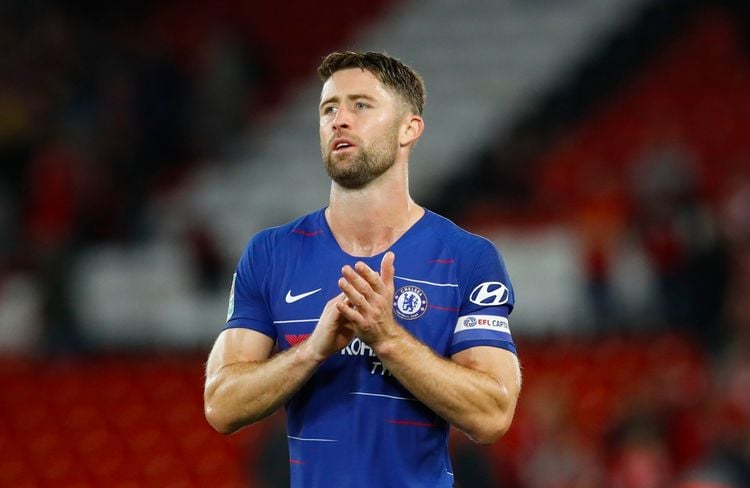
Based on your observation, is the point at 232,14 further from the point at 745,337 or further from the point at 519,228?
the point at 745,337

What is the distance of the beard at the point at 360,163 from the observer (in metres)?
3.99

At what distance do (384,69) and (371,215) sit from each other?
443mm

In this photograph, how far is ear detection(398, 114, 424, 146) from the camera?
13.5 feet

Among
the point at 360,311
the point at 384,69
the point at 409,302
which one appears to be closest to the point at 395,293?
the point at 409,302

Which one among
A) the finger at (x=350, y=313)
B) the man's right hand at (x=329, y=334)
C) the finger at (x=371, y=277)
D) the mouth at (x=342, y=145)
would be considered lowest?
the man's right hand at (x=329, y=334)

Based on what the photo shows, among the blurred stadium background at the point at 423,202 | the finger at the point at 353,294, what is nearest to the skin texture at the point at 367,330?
the finger at the point at 353,294

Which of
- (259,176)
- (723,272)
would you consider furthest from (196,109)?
(723,272)

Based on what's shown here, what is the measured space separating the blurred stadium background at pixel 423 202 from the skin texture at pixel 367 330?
3328 mm

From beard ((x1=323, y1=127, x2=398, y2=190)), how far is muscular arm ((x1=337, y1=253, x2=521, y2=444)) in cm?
35

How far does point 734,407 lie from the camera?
8.90 meters

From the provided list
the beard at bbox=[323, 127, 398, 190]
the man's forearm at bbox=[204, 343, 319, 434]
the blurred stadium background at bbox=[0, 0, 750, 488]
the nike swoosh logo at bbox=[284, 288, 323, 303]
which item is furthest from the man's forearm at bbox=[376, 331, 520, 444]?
the blurred stadium background at bbox=[0, 0, 750, 488]

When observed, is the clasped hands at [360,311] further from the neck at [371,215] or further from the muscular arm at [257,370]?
the neck at [371,215]

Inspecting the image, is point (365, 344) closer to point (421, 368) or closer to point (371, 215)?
point (421, 368)

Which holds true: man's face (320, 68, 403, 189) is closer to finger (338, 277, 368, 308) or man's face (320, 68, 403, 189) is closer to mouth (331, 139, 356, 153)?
mouth (331, 139, 356, 153)
